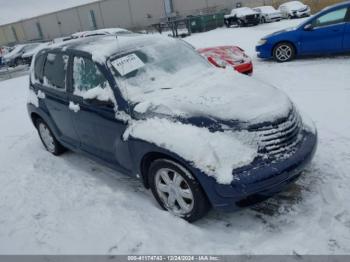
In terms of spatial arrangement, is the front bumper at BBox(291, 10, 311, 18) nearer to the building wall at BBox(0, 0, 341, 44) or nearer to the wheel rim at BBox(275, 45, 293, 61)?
the wheel rim at BBox(275, 45, 293, 61)

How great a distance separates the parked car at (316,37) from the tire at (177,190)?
23.6 feet

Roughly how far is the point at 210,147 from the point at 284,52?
288 inches

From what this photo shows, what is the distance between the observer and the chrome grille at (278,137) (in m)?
3.07

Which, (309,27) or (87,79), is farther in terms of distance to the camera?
(309,27)

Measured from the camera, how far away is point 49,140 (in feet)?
18.4

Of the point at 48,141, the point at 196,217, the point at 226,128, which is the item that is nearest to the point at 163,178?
the point at 196,217

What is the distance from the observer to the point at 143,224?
11.6ft

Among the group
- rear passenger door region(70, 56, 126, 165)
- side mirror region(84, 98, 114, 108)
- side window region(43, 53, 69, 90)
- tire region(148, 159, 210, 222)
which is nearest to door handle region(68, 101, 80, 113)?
rear passenger door region(70, 56, 126, 165)

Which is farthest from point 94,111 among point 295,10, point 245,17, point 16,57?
point 16,57

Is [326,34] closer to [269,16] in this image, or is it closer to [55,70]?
[55,70]

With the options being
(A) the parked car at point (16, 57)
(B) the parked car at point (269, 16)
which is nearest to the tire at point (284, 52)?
(B) the parked car at point (269, 16)

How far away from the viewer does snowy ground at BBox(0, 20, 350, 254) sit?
3.11m

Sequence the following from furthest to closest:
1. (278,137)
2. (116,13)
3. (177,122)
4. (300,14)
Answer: (116,13)
(300,14)
(177,122)
(278,137)

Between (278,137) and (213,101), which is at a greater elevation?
(213,101)
